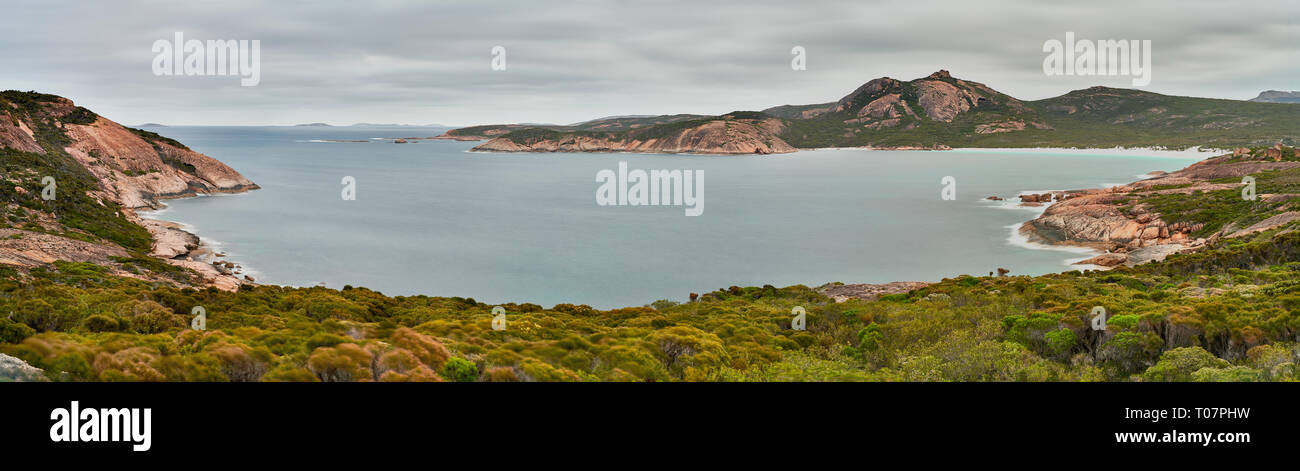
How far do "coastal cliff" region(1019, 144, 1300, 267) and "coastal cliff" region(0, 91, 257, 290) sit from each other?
60048mm

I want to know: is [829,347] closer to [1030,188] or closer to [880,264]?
[880,264]

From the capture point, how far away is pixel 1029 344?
18141mm

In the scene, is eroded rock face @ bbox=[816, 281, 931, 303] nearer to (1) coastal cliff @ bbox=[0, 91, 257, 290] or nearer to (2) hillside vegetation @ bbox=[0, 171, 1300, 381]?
(2) hillside vegetation @ bbox=[0, 171, 1300, 381]

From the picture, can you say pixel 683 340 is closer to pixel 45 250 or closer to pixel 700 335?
pixel 700 335

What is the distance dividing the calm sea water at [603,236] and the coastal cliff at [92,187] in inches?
177

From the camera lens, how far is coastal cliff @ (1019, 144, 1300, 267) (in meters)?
46.5

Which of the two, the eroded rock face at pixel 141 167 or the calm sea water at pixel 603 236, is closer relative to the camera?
the calm sea water at pixel 603 236

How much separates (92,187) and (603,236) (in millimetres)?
47255

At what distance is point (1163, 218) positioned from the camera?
179ft

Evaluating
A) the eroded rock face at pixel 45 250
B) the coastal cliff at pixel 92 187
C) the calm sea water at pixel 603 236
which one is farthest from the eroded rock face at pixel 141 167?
the eroded rock face at pixel 45 250

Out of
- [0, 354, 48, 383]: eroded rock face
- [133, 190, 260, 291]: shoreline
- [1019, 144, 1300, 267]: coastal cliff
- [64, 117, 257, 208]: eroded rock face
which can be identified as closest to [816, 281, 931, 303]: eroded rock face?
[1019, 144, 1300, 267]: coastal cliff

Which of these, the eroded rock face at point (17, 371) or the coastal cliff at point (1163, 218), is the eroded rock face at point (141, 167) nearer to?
the eroded rock face at point (17, 371)

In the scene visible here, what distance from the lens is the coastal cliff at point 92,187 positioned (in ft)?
120
